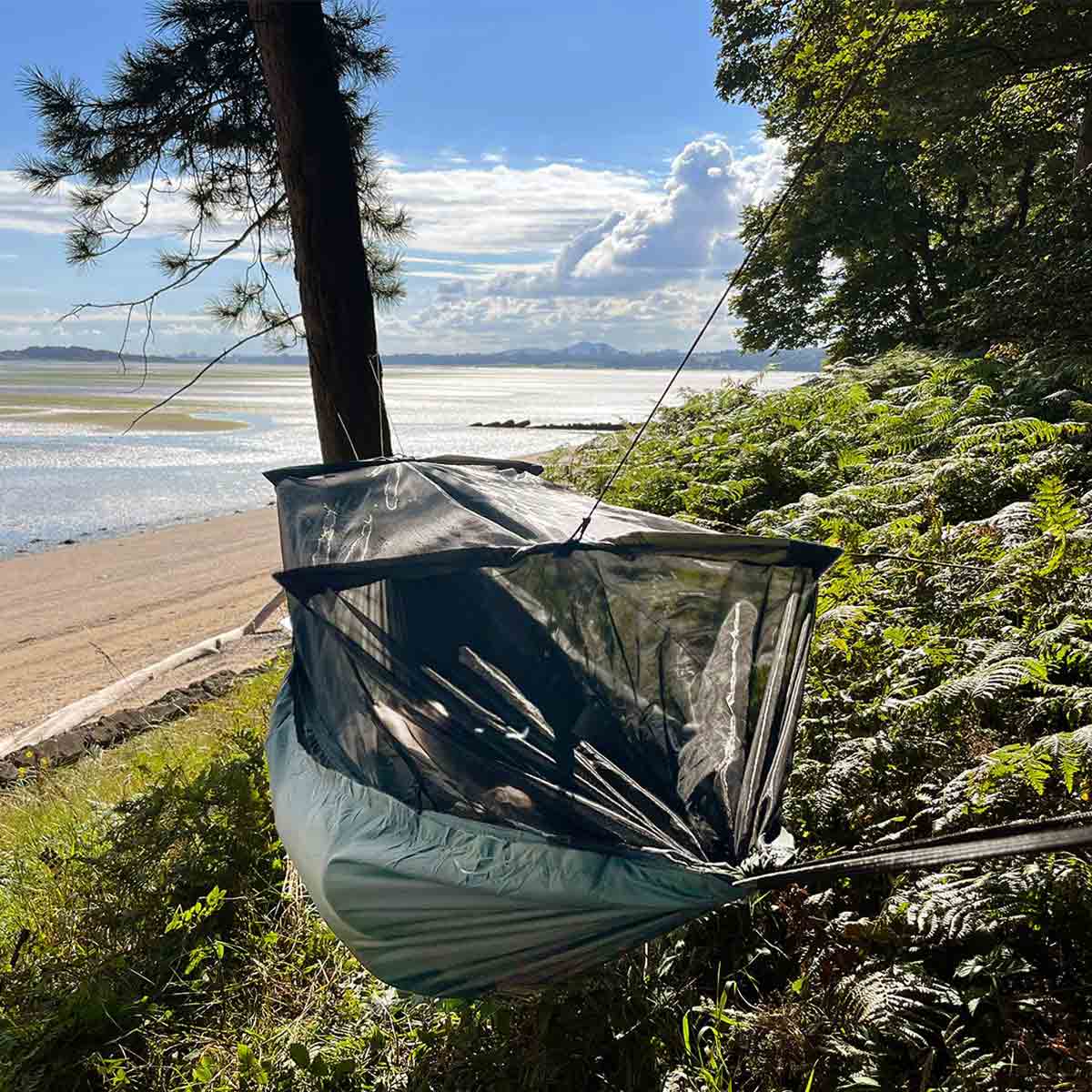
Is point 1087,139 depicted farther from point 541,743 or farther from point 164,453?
point 164,453

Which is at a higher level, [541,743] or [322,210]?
[322,210]

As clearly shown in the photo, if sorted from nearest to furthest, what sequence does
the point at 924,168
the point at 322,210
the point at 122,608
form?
the point at 322,210
the point at 122,608
the point at 924,168

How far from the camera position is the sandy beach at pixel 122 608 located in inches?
324

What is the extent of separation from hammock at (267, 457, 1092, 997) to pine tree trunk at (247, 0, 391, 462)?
12.7 ft

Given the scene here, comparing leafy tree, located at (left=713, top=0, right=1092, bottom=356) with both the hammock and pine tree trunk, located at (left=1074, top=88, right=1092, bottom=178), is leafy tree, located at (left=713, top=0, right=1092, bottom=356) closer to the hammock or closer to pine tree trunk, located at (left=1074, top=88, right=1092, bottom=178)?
pine tree trunk, located at (left=1074, top=88, right=1092, bottom=178)

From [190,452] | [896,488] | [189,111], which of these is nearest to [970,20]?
[896,488]

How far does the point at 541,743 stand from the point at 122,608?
1045 centimetres

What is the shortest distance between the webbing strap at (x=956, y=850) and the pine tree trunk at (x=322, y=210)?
5167mm

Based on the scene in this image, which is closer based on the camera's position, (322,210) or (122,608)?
(322,210)

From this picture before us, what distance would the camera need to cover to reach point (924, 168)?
16.2 metres

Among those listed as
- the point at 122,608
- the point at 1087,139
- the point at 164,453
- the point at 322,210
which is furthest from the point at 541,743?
the point at 164,453

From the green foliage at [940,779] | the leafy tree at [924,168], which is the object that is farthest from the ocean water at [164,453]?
the green foliage at [940,779]

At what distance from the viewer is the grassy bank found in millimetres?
2193

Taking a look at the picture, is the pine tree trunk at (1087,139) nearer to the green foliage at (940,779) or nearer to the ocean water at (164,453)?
the ocean water at (164,453)
